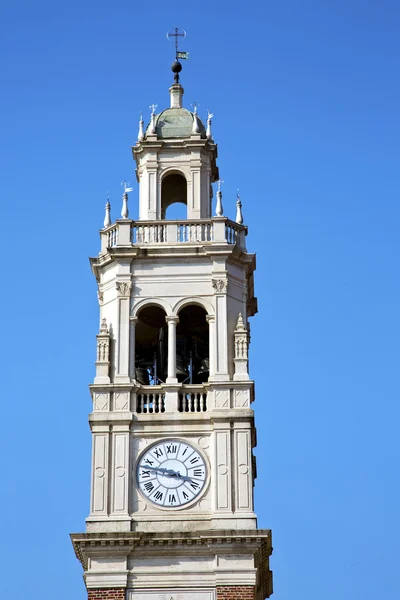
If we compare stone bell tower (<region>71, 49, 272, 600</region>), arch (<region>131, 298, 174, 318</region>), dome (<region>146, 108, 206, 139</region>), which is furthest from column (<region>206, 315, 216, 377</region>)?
dome (<region>146, 108, 206, 139</region>)

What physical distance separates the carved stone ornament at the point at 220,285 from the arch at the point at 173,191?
15.7ft

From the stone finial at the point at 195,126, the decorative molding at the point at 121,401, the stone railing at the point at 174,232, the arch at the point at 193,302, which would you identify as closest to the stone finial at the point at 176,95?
the stone finial at the point at 195,126

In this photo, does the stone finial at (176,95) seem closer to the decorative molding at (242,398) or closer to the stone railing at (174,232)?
the stone railing at (174,232)

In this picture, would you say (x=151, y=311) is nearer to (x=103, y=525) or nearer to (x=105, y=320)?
(x=105, y=320)

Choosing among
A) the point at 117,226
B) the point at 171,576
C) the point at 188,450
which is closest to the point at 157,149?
the point at 117,226

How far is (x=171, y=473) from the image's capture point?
52.8 metres

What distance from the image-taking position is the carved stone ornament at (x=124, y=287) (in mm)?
55188

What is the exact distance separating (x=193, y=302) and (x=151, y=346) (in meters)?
3.09

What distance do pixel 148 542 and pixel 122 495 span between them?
1675 mm

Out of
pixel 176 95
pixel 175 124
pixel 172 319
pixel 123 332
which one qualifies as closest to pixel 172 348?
pixel 172 319

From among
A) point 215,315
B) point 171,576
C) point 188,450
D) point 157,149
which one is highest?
point 157,149

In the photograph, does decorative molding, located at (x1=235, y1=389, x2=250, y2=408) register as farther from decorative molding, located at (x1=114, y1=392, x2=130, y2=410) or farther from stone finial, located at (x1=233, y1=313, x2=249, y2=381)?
decorative molding, located at (x1=114, y1=392, x2=130, y2=410)

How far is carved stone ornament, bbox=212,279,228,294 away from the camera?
5503 centimetres

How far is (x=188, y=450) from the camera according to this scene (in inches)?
2090
